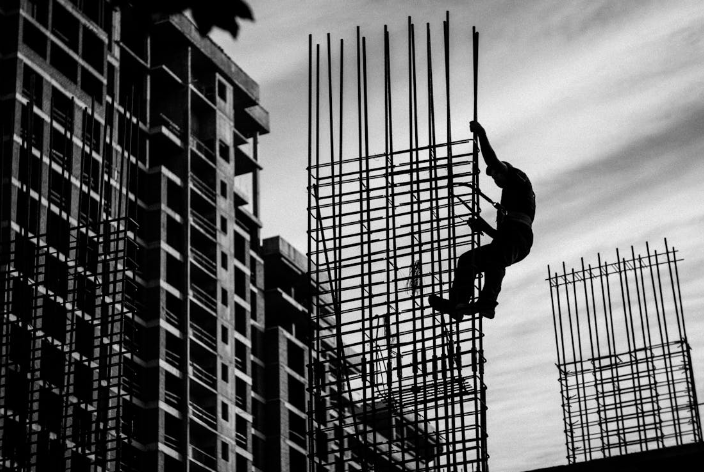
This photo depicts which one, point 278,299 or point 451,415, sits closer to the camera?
point 451,415

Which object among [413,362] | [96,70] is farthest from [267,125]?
[413,362]

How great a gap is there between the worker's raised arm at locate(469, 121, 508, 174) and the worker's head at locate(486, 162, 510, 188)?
11 mm

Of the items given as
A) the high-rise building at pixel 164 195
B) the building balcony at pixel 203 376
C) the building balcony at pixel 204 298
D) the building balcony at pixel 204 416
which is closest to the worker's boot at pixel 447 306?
the high-rise building at pixel 164 195

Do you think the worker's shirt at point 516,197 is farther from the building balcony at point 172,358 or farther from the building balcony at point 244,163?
the building balcony at point 244,163

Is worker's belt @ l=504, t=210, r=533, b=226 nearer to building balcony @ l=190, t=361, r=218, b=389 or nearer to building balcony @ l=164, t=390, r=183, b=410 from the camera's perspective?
building balcony @ l=164, t=390, r=183, b=410

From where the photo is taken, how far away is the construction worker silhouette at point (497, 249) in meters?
14.4

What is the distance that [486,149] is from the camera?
46.4 feet

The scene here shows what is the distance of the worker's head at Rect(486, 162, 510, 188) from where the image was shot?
14359mm

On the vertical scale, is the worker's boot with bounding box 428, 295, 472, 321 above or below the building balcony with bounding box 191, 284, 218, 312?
below

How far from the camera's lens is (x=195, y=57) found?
54.9m

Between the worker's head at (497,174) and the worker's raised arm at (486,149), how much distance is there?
0.04ft

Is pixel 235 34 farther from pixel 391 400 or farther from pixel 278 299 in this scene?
pixel 278 299

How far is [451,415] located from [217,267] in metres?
38.2

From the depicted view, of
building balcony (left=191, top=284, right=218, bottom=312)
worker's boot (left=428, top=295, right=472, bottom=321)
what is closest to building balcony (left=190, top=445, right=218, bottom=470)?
building balcony (left=191, top=284, right=218, bottom=312)
